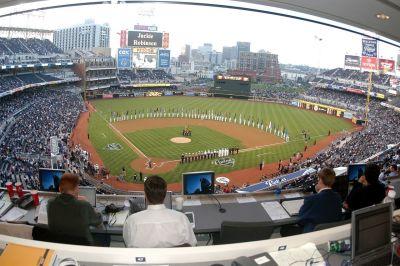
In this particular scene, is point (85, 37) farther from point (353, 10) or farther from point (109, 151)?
point (353, 10)

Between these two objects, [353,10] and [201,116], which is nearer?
[353,10]

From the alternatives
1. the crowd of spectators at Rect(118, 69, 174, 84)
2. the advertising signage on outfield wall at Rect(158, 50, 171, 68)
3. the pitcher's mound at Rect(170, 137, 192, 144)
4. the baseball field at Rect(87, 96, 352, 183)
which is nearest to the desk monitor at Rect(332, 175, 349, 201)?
the baseball field at Rect(87, 96, 352, 183)

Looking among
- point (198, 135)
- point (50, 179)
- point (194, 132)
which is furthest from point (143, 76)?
point (50, 179)

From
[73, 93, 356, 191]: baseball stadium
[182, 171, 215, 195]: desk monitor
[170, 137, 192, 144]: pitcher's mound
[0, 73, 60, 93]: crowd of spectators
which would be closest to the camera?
[182, 171, 215, 195]: desk monitor

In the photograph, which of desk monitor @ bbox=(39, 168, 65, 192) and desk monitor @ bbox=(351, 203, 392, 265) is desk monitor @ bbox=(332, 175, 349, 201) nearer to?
desk monitor @ bbox=(351, 203, 392, 265)

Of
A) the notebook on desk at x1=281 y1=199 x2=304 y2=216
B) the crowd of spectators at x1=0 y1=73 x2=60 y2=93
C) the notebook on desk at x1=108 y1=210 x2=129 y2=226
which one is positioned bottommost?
the notebook on desk at x1=108 y1=210 x2=129 y2=226

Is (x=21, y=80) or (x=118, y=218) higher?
(x=21, y=80)
